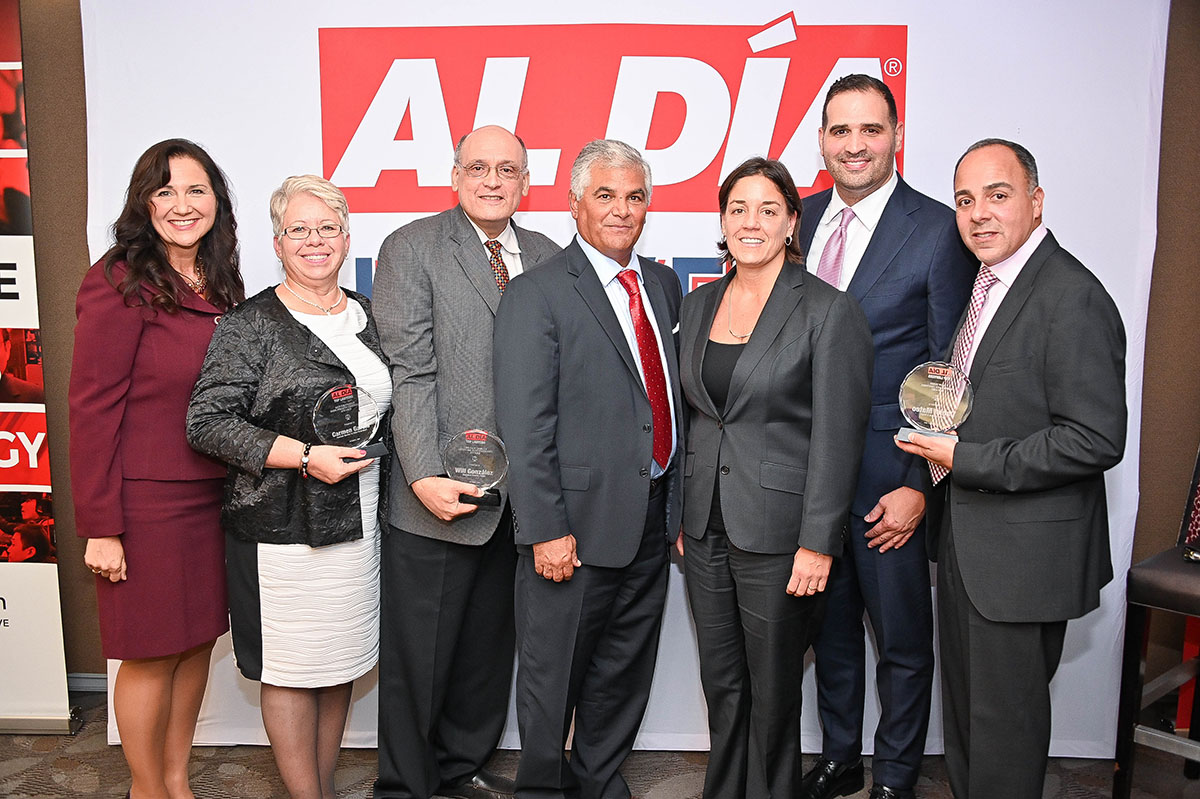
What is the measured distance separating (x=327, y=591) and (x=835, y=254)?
1.82m

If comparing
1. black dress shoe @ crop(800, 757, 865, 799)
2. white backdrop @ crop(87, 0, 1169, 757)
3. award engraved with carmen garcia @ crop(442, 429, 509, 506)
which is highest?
white backdrop @ crop(87, 0, 1169, 757)

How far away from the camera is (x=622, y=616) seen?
8.95 ft

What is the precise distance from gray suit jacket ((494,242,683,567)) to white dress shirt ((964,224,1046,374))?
35.6 inches

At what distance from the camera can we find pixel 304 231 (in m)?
2.47

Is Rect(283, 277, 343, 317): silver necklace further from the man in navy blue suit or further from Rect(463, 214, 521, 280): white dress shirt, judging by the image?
the man in navy blue suit

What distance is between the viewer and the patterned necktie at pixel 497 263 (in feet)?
8.85

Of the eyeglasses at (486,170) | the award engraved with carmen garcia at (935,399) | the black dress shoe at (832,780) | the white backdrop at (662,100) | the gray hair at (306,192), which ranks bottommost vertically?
the black dress shoe at (832,780)

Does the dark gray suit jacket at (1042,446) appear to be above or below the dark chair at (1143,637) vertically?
above

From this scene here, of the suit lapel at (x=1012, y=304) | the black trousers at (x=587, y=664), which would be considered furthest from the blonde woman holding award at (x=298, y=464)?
the suit lapel at (x=1012, y=304)

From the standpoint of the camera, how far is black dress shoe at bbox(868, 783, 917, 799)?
282 centimetres

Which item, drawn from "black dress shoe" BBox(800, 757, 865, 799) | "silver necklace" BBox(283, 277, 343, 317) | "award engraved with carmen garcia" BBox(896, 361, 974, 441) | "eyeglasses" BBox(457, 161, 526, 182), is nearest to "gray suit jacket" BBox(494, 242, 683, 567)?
"eyeglasses" BBox(457, 161, 526, 182)

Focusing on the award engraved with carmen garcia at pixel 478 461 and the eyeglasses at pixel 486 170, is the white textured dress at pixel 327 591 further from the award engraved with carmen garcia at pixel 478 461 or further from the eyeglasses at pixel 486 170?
the eyeglasses at pixel 486 170

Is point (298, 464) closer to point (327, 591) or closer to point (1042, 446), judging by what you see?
point (327, 591)

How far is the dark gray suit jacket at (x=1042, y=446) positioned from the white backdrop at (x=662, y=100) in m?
1.16
